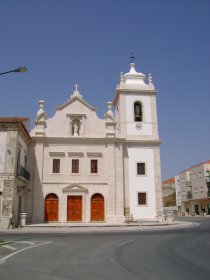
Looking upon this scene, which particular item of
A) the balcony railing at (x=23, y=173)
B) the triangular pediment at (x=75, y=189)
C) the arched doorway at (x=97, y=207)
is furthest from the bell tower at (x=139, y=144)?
the balcony railing at (x=23, y=173)

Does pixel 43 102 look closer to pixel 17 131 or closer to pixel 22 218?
pixel 17 131

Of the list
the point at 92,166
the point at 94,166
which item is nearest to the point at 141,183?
the point at 94,166

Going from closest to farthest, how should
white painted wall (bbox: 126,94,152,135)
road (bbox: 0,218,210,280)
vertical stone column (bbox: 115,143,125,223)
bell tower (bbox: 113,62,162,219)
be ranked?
1. road (bbox: 0,218,210,280)
2. vertical stone column (bbox: 115,143,125,223)
3. bell tower (bbox: 113,62,162,219)
4. white painted wall (bbox: 126,94,152,135)

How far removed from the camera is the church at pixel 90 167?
3000 centimetres

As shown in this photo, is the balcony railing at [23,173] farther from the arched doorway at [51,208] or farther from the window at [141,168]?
the window at [141,168]

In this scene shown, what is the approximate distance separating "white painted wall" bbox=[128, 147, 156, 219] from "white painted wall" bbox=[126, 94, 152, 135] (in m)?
1.93

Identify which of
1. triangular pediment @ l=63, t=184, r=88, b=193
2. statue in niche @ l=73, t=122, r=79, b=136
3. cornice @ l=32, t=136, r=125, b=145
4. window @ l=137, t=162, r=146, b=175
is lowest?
triangular pediment @ l=63, t=184, r=88, b=193

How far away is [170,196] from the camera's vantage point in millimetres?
94750

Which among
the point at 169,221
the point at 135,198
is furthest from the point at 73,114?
the point at 169,221

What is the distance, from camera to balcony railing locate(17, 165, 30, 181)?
26.4m

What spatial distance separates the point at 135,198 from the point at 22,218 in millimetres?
11056

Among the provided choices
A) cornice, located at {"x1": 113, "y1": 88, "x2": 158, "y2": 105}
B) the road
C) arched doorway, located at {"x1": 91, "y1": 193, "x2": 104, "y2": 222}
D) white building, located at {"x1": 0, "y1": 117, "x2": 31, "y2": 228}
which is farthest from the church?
the road

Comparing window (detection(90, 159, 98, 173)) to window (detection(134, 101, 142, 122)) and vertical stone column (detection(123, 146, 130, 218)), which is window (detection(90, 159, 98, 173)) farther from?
window (detection(134, 101, 142, 122))

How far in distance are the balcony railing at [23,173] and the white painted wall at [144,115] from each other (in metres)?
11.0
